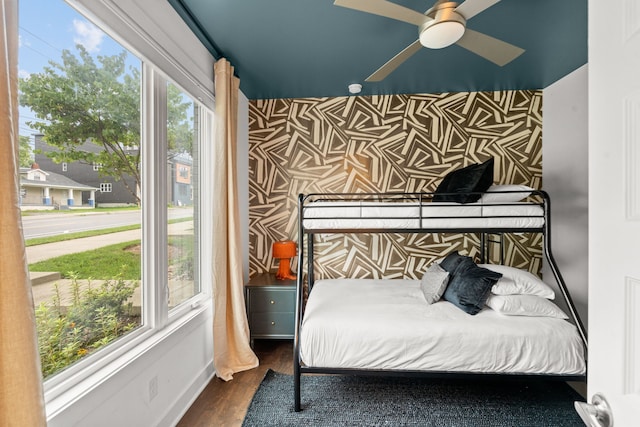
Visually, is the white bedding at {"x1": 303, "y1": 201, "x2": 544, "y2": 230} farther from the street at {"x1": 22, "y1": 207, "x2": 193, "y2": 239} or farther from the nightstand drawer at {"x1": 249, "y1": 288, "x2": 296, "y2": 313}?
the street at {"x1": 22, "y1": 207, "x2": 193, "y2": 239}

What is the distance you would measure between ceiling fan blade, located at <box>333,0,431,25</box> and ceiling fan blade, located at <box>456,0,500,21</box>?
147 millimetres

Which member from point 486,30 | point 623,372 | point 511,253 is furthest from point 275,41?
point 511,253

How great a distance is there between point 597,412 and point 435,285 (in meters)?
1.69

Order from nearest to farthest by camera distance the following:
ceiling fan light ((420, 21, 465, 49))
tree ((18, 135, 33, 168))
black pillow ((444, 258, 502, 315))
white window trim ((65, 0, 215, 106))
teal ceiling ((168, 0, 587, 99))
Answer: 1. tree ((18, 135, 33, 168))
2. white window trim ((65, 0, 215, 106))
3. ceiling fan light ((420, 21, 465, 49))
4. teal ceiling ((168, 0, 587, 99))
5. black pillow ((444, 258, 502, 315))

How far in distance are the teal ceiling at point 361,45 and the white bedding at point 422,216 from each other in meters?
1.13

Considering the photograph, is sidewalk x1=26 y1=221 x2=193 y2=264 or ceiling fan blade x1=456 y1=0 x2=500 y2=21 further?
ceiling fan blade x1=456 y1=0 x2=500 y2=21

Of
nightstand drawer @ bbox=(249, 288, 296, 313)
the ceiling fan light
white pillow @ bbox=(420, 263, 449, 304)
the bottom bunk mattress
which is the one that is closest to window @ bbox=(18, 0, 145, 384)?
the bottom bunk mattress

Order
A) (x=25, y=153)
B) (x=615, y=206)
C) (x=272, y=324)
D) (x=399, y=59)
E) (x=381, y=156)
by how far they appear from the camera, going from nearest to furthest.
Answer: (x=615, y=206)
(x=25, y=153)
(x=399, y=59)
(x=272, y=324)
(x=381, y=156)

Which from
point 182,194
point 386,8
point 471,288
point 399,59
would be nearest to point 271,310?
point 182,194

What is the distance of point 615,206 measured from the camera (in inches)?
23.6

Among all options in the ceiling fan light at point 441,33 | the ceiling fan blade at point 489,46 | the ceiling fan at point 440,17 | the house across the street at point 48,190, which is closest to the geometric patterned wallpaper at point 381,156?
the ceiling fan blade at point 489,46

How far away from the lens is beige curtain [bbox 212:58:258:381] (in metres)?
2.30

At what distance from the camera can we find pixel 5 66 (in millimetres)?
814

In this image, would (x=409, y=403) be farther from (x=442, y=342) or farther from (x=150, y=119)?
(x=150, y=119)
